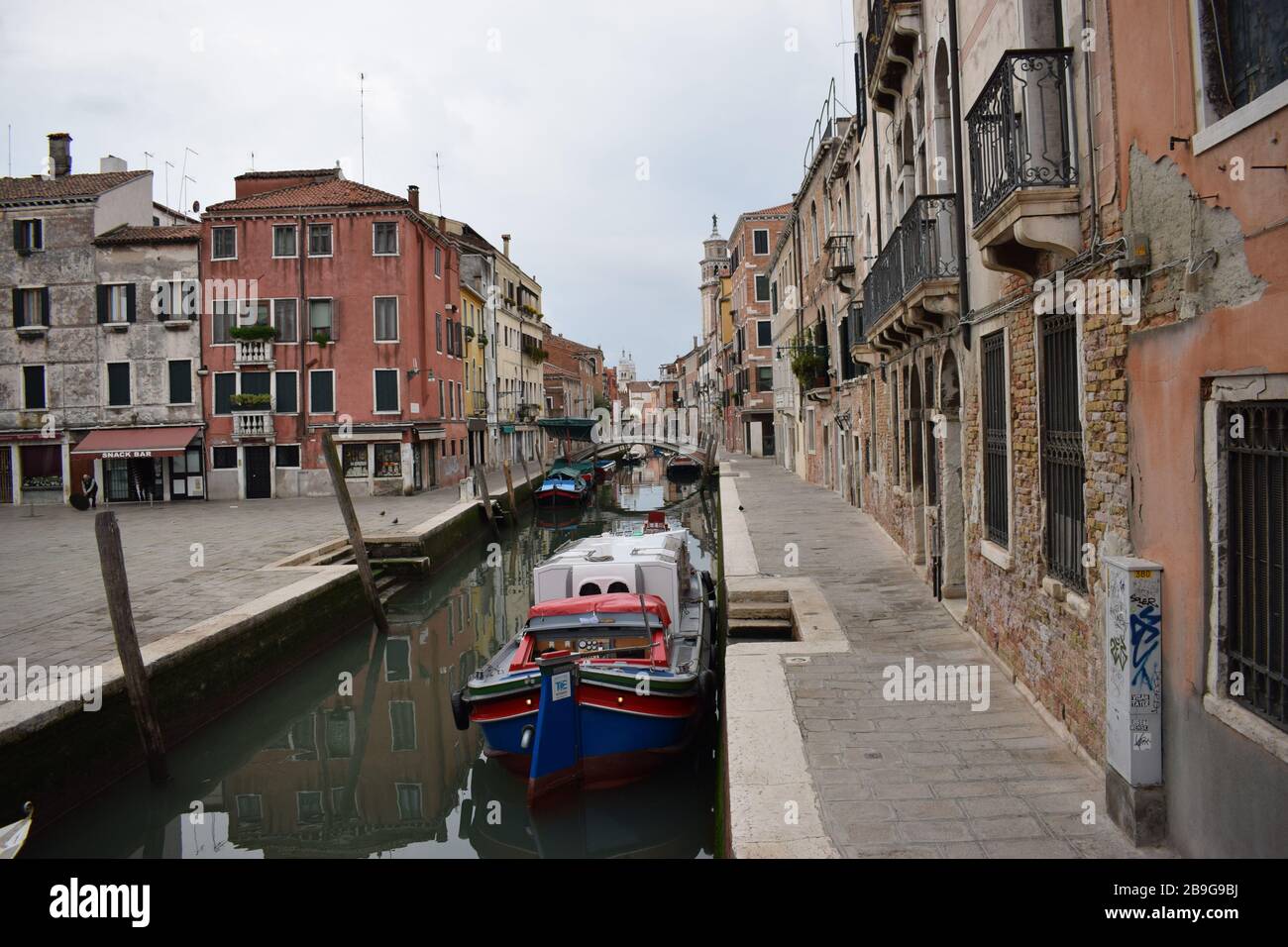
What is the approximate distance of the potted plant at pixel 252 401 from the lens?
27.9 meters

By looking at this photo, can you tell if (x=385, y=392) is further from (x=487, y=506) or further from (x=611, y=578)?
(x=611, y=578)

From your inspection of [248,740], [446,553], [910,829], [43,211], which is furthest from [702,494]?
[910,829]

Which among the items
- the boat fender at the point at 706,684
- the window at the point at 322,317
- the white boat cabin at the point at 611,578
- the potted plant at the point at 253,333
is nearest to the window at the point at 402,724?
the white boat cabin at the point at 611,578

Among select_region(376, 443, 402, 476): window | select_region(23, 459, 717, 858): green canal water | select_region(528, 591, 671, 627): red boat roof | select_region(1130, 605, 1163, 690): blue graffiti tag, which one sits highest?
select_region(376, 443, 402, 476): window

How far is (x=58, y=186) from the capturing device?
28.4 meters

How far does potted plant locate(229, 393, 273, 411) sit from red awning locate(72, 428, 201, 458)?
1.68 metres

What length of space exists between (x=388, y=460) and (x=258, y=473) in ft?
13.2

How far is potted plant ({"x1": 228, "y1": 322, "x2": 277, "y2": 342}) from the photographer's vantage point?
91.4 ft

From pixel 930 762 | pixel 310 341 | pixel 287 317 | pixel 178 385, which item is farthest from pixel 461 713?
pixel 178 385

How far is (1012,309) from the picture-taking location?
7.01m

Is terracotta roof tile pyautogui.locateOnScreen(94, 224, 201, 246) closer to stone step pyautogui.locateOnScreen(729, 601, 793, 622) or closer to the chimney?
the chimney

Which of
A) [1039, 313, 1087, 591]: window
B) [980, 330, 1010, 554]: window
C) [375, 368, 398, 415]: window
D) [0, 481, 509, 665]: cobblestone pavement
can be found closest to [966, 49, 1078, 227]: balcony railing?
[1039, 313, 1087, 591]: window
